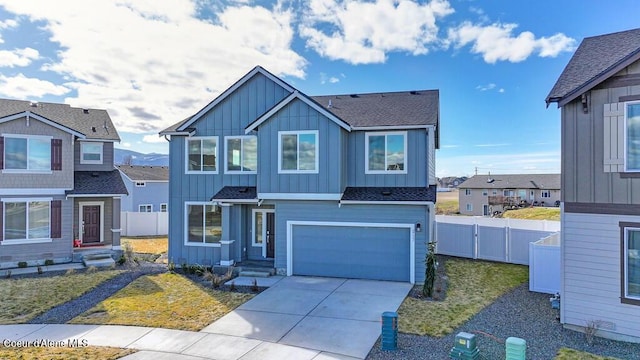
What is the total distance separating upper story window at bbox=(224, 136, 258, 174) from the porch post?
67.8 inches

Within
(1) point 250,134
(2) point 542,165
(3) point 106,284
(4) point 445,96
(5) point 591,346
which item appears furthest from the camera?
(2) point 542,165

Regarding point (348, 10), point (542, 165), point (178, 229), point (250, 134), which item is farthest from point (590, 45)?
point (542, 165)

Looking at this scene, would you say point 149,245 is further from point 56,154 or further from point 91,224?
point 56,154

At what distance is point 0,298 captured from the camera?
1199cm

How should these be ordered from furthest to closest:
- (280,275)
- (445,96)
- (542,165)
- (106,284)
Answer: (542,165) < (445,96) < (280,275) < (106,284)

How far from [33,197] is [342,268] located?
14193mm

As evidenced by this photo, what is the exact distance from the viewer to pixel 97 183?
18469 millimetres

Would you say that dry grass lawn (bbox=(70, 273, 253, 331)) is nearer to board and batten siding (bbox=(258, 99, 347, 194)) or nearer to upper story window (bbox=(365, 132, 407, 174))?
board and batten siding (bbox=(258, 99, 347, 194))

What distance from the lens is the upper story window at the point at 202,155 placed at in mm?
16328

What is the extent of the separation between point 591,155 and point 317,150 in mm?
8227

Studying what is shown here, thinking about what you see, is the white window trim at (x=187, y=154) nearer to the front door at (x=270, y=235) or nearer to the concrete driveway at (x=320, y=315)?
the front door at (x=270, y=235)

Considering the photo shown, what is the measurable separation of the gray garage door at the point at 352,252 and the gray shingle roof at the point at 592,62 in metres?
6.65

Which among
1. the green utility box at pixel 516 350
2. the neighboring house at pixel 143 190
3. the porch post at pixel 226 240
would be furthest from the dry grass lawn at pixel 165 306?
the neighboring house at pixel 143 190

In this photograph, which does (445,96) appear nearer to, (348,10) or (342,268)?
(348,10)
